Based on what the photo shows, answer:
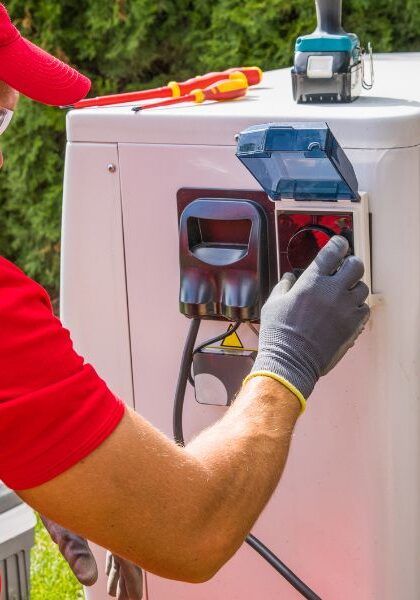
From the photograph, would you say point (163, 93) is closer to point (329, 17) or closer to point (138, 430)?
point (329, 17)

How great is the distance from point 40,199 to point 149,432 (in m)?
3.37

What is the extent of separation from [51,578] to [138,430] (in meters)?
1.90

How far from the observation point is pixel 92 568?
6.19ft

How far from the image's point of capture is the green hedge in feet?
12.9

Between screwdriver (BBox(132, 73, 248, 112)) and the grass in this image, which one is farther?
the grass

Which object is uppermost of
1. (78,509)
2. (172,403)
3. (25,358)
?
(25,358)

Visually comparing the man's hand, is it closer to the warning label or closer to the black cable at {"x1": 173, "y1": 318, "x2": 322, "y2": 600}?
the black cable at {"x1": 173, "y1": 318, "x2": 322, "y2": 600}

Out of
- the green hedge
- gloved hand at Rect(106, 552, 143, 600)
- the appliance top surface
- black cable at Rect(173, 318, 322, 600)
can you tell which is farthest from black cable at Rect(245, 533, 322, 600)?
the green hedge

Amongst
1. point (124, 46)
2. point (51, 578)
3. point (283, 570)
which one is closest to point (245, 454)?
point (283, 570)

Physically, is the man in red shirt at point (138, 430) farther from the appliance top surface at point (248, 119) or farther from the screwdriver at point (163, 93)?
the screwdriver at point (163, 93)

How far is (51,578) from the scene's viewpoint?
310 centimetres

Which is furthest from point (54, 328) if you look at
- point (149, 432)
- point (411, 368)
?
point (411, 368)

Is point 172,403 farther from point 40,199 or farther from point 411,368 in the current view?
point 40,199

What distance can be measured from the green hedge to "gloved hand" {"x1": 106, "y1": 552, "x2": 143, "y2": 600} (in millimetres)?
2560
